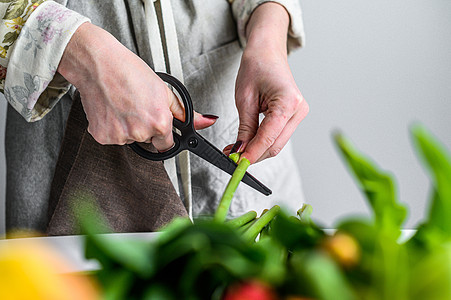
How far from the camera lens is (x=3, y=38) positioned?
410mm

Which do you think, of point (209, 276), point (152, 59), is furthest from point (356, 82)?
point (209, 276)

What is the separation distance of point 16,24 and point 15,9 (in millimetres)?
17

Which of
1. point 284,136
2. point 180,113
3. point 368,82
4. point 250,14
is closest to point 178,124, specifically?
point 180,113

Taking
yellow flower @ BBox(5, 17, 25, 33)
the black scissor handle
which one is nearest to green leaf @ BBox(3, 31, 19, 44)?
yellow flower @ BBox(5, 17, 25, 33)

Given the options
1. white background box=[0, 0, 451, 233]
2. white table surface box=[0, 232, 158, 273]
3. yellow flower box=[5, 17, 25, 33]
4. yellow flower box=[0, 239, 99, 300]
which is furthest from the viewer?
white background box=[0, 0, 451, 233]

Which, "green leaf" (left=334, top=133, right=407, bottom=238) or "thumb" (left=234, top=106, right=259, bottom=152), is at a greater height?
"green leaf" (left=334, top=133, right=407, bottom=238)

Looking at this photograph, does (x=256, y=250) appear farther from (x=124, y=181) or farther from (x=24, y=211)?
(x=24, y=211)

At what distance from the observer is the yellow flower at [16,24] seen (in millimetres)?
409

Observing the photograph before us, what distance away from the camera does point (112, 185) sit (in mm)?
468

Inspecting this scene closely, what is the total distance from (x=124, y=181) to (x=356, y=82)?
769 mm

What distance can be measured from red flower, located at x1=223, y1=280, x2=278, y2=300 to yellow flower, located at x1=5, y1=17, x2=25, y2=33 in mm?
377

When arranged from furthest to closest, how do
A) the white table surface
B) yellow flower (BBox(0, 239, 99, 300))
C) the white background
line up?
1. the white background
2. the white table surface
3. yellow flower (BBox(0, 239, 99, 300))

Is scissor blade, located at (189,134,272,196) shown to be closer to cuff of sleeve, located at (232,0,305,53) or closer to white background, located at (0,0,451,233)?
cuff of sleeve, located at (232,0,305,53)

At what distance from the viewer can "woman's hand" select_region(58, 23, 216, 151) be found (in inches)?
15.2
